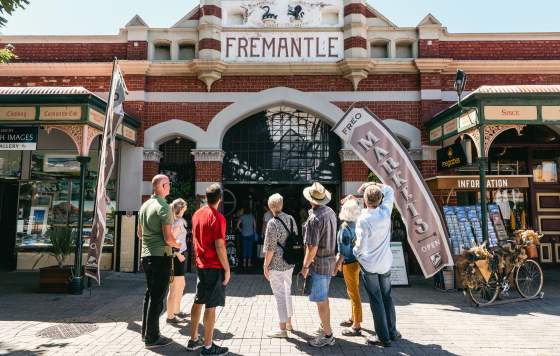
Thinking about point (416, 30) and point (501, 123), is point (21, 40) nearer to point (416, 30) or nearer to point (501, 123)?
point (416, 30)

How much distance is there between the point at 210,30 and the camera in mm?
10789

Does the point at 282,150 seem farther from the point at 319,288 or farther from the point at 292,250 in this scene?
the point at 319,288

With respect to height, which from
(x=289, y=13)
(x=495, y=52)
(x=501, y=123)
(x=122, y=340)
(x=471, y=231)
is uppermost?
(x=289, y=13)

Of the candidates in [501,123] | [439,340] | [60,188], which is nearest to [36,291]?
[60,188]

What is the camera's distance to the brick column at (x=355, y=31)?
1065cm

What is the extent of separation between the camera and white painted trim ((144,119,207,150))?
420 inches

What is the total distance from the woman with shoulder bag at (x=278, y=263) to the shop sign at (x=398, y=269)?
4.13 m

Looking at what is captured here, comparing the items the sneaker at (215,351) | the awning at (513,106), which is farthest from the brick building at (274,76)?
the sneaker at (215,351)

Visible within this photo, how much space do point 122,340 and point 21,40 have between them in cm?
969

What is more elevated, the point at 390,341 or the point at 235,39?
the point at 235,39

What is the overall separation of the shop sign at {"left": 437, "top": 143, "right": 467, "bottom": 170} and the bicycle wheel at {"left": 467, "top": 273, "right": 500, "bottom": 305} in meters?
2.83

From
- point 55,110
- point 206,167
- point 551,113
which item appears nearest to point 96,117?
point 55,110

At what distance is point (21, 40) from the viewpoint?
438 inches

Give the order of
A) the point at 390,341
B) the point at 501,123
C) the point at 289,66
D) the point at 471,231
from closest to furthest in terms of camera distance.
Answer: the point at 390,341 < the point at 501,123 < the point at 471,231 < the point at 289,66
